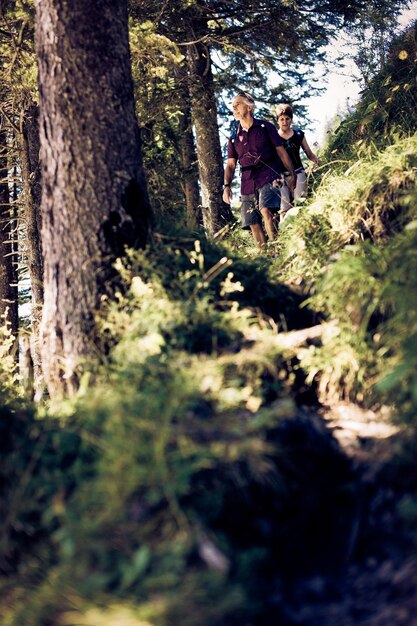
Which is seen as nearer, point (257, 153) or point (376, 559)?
point (376, 559)

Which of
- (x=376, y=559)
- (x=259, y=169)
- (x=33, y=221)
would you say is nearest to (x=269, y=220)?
(x=259, y=169)

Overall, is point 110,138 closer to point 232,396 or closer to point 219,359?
point 219,359

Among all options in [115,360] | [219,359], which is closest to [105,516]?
[219,359]

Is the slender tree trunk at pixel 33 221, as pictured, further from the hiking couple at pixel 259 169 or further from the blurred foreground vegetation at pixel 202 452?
the blurred foreground vegetation at pixel 202 452

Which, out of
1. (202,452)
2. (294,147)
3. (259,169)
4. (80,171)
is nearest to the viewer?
(202,452)

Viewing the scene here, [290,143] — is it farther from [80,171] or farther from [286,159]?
[80,171]

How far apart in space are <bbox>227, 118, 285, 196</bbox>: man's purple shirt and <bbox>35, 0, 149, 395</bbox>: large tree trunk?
3.55m

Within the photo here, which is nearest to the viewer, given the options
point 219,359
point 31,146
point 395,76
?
point 219,359

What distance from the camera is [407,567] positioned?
111 inches

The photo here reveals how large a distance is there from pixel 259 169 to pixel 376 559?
21.9ft

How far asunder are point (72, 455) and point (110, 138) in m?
2.93

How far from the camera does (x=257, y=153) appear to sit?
8570mm

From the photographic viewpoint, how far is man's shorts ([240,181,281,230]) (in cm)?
862

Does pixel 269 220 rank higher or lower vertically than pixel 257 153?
lower
